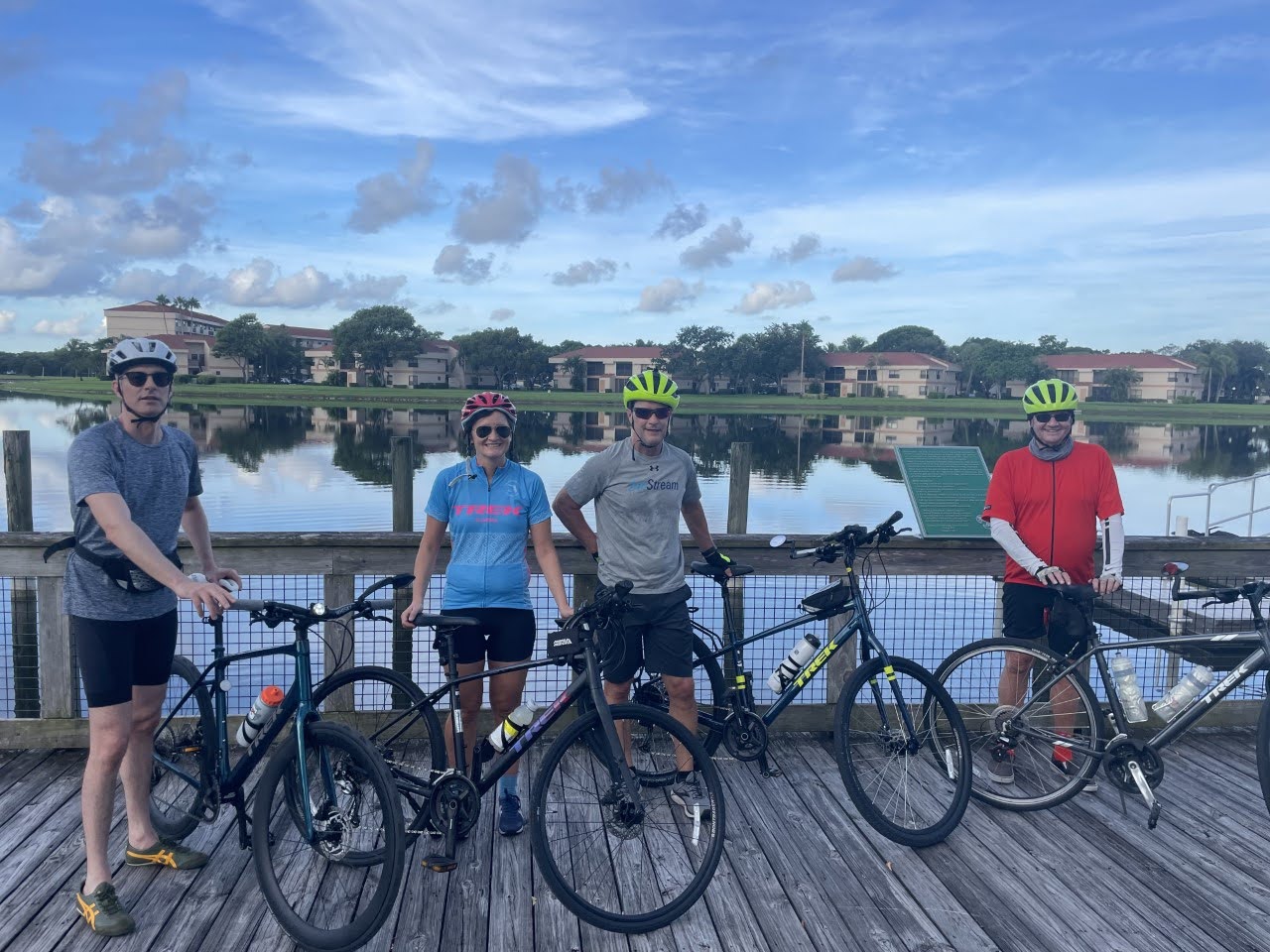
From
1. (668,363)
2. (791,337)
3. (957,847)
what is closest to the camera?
(957,847)

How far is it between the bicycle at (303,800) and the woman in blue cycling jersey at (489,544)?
0.78 feet

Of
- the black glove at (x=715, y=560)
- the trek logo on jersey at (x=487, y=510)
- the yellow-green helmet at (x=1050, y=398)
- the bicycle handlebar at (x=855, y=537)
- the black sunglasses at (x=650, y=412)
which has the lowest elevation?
the black glove at (x=715, y=560)

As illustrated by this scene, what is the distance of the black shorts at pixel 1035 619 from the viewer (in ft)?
14.5

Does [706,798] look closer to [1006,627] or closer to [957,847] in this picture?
[957,847]

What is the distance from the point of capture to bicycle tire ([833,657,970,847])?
3846 mm

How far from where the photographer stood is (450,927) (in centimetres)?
315

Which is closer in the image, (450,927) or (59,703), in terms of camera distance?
(450,927)

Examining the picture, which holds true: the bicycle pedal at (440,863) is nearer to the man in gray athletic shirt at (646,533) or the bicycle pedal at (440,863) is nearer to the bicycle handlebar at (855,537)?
the man in gray athletic shirt at (646,533)

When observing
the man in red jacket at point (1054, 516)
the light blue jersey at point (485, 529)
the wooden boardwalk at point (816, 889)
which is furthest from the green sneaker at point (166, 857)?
the man in red jacket at point (1054, 516)

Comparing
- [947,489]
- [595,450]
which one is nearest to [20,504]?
[947,489]

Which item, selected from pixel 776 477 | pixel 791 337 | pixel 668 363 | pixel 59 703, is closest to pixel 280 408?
pixel 668 363

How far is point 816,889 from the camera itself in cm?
344

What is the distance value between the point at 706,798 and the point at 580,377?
115 metres

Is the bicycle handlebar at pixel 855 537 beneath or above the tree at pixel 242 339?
beneath
